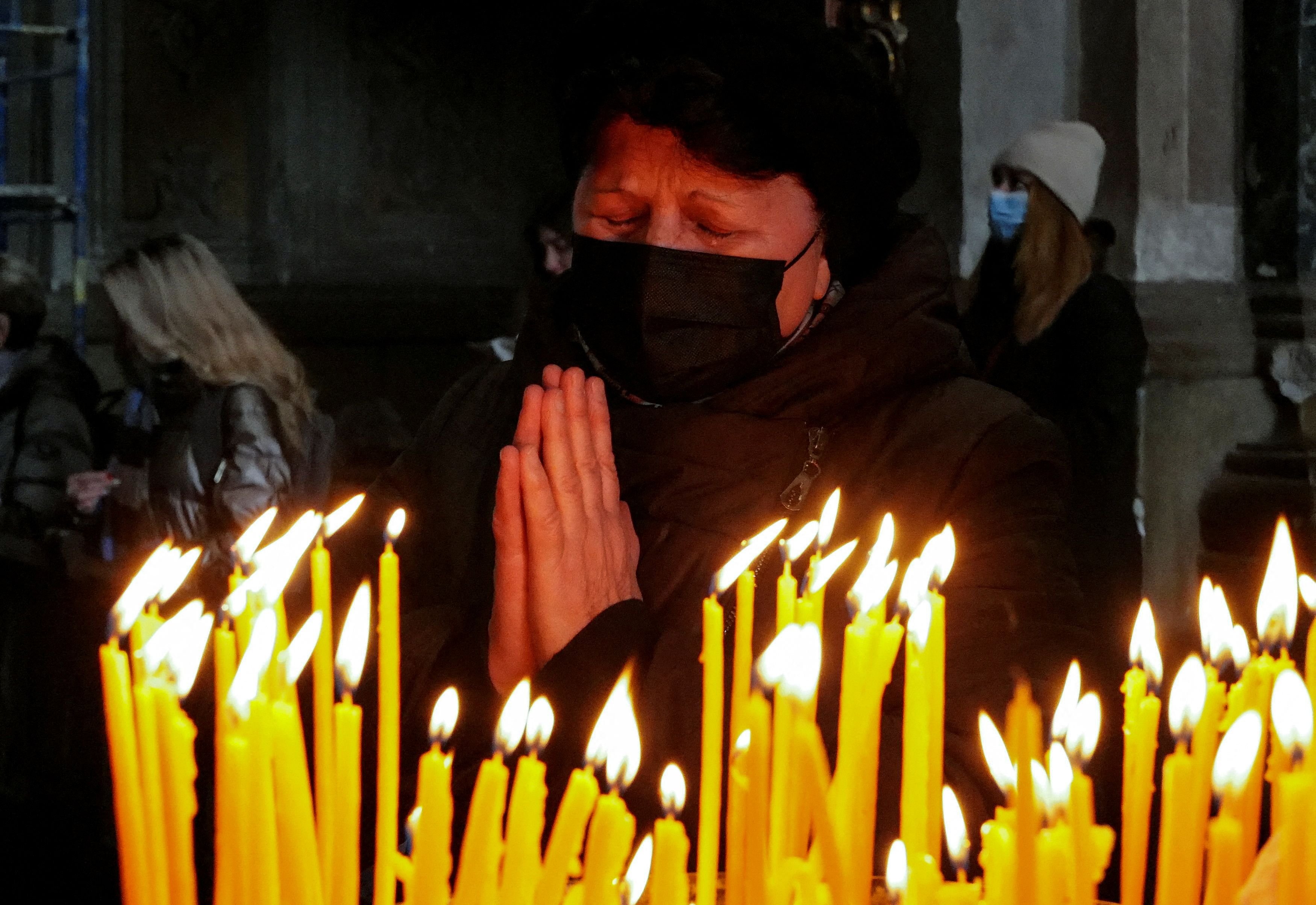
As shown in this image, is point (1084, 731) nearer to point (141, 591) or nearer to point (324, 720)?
point (324, 720)

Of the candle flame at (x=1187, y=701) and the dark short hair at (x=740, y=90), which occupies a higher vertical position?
the dark short hair at (x=740, y=90)

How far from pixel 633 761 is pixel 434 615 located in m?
1.01

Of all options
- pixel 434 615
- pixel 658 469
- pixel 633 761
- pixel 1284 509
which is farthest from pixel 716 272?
pixel 1284 509

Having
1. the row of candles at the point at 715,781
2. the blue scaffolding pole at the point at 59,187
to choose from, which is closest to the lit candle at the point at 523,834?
the row of candles at the point at 715,781

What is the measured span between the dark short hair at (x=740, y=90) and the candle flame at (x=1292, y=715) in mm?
1115

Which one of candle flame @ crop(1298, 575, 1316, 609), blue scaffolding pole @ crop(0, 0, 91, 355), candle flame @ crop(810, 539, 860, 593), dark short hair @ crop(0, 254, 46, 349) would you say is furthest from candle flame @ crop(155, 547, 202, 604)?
blue scaffolding pole @ crop(0, 0, 91, 355)

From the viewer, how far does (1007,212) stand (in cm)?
441

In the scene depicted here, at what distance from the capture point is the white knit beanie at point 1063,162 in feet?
14.1

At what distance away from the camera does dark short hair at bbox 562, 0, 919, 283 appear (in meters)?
1.80

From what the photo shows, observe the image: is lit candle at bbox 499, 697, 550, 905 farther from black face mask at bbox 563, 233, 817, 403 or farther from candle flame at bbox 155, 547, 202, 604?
black face mask at bbox 563, 233, 817, 403

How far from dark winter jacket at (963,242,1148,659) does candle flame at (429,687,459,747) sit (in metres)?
3.33

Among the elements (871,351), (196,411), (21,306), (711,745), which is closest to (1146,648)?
(711,745)

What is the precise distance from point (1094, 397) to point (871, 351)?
2444mm

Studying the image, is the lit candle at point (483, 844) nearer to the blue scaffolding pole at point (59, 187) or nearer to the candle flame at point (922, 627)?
the candle flame at point (922, 627)
